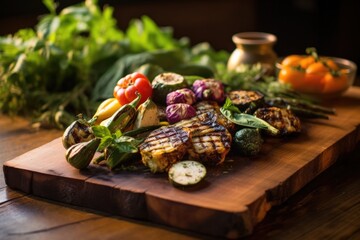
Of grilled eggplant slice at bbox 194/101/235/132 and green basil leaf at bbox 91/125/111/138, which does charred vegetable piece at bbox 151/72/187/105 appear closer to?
grilled eggplant slice at bbox 194/101/235/132

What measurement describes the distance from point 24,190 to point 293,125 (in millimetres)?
1060

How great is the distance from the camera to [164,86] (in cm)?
246

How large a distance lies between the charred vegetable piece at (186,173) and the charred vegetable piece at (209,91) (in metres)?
0.56

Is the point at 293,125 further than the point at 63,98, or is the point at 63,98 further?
the point at 63,98

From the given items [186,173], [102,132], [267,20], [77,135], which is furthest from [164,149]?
[267,20]

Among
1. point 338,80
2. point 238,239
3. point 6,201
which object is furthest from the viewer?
point 338,80

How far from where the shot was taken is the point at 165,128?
6.95 feet

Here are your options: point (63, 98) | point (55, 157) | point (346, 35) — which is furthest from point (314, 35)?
point (55, 157)

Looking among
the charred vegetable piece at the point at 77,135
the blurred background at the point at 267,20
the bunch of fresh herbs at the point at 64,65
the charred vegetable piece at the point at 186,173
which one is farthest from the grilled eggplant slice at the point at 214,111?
the blurred background at the point at 267,20

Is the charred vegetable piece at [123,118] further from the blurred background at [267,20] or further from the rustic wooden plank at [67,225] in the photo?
the blurred background at [267,20]

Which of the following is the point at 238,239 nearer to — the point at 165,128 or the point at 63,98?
the point at 165,128

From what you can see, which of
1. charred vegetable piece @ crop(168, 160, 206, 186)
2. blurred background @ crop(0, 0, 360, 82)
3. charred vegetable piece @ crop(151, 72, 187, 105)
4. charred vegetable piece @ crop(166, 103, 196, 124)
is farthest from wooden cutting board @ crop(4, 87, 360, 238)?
blurred background @ crop(0, 0, 360, 82)

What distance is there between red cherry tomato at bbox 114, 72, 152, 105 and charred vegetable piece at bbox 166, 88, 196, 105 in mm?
110

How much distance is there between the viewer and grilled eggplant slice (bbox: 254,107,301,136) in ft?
7.58
